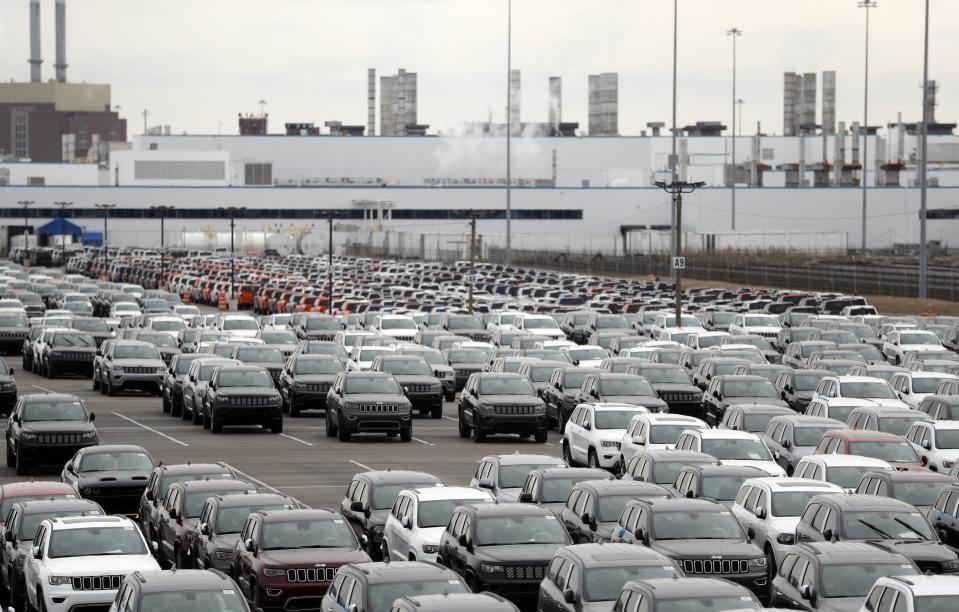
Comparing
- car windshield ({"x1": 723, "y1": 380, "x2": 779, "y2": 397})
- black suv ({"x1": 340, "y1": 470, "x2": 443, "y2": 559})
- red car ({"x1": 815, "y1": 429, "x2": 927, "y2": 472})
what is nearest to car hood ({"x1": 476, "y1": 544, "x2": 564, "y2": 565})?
black suv ({"x1": 340, "y1": 470, "x2": 443, "y2": 559})

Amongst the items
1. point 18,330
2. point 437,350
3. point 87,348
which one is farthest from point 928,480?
point 18,330

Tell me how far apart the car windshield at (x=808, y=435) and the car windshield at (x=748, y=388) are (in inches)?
305

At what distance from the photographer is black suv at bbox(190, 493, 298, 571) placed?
2014 centimetres

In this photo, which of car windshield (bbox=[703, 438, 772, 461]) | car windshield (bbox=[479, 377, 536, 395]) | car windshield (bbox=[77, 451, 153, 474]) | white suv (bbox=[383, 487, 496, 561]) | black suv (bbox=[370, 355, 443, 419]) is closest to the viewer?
white suv (bbox=[383, 487, 496, 561])

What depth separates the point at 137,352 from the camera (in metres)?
49.2

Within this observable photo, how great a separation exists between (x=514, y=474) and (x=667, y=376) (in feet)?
52.5

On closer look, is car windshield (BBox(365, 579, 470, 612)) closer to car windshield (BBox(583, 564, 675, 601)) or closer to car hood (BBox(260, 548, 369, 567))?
car windshield (BBox(583, 564, 675, 601))

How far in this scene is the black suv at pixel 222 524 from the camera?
793 inches

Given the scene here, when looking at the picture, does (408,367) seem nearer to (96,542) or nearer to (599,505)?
(599,505)

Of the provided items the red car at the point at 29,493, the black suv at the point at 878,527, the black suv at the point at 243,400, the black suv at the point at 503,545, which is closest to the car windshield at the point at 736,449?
the black suv at the point at 878,527

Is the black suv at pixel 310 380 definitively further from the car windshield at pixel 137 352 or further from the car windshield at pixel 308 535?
the car windshield at pixel 308 535

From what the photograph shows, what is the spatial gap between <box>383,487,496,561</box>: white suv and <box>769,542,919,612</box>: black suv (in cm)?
488

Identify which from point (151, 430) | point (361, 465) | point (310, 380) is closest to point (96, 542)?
point (361, 465)

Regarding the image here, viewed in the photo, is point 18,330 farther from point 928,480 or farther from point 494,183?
point 494,183
